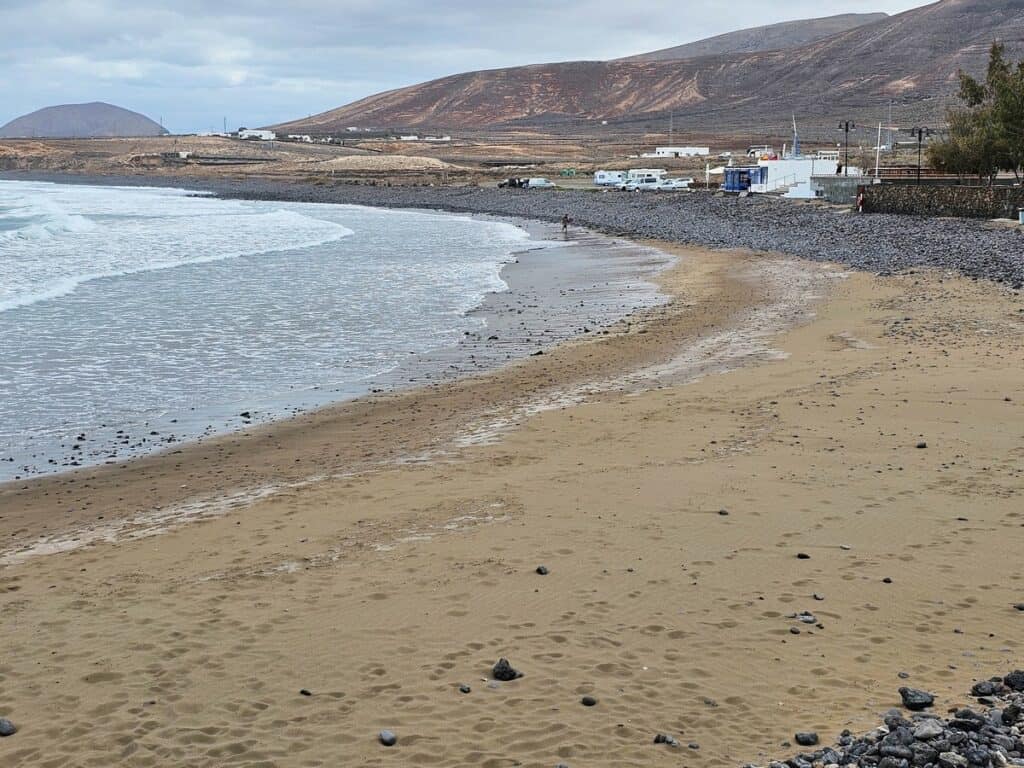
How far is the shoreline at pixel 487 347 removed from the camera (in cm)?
1222

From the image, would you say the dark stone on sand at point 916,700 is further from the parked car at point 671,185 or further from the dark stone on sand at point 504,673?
the parked car at point 671,185

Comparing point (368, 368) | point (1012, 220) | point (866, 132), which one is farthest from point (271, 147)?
point (368, 368)

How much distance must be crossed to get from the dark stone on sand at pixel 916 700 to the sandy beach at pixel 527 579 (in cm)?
9

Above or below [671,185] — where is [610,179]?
above

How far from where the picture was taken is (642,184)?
86875 millimetres

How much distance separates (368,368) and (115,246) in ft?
98.7

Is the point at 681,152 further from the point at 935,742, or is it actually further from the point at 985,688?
the point at 935,742

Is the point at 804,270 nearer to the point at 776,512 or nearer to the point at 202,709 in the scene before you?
the point at 776,512

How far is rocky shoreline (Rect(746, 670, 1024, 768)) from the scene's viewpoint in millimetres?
4570

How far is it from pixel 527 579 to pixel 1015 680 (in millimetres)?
3191

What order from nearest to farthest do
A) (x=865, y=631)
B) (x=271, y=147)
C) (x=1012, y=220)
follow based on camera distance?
1. (x=865, y=631)
2. (x=1012, y=220)
3. (x=271, y=147)

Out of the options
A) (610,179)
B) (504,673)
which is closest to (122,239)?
(504,673)

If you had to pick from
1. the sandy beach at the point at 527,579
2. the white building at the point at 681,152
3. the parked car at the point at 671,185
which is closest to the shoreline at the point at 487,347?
the sandy beach at the point at 527,579

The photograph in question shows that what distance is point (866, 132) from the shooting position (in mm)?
166000
